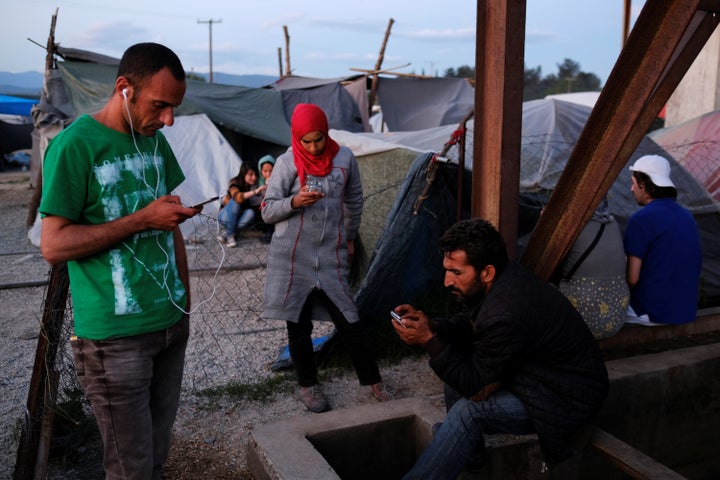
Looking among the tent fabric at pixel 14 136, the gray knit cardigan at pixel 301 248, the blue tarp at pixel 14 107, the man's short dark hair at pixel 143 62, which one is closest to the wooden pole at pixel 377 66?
the gray knit cardigan at pixel 301 248

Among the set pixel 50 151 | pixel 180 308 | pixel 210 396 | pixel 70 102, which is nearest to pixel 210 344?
pixel 210 396

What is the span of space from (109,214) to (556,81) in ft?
229

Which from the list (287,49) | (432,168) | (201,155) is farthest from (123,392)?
(287,49)

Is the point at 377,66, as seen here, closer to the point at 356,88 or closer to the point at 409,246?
the point at 356,88

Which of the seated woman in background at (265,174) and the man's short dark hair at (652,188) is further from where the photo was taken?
the seated woman in background at (265,174)

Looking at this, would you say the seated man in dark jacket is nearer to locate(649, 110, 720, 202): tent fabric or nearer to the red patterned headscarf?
the red patterned headscarf

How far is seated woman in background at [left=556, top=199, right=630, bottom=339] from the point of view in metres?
3.92

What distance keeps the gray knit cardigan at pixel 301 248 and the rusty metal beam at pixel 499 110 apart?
2.81 ft

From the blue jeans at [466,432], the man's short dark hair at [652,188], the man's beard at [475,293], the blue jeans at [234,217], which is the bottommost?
the blue jeans at [466,432]

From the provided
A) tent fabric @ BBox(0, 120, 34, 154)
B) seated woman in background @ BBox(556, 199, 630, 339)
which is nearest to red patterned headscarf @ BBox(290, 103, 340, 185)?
seated woman in background @ BBox(556, 199, 630, 339)

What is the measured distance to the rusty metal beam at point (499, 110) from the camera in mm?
3094

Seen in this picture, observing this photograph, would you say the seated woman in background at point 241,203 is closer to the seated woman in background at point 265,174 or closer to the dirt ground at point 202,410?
the seated woman in background at point 265,174

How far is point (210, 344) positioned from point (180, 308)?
2962mm

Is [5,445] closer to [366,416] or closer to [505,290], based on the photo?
[366,416]
